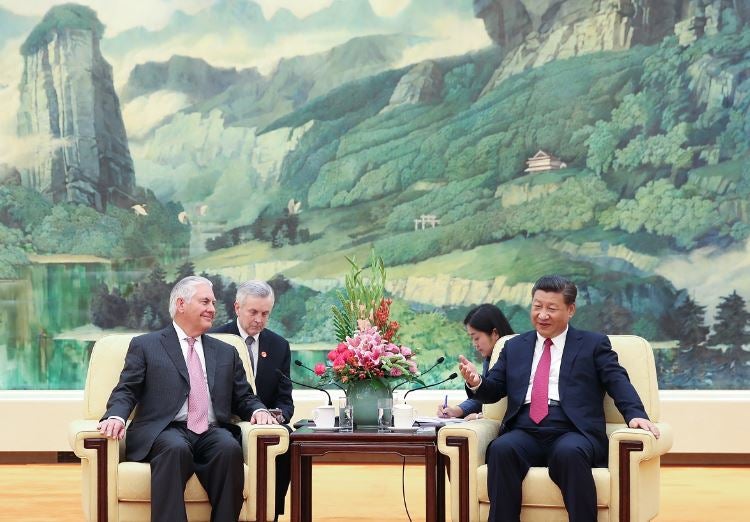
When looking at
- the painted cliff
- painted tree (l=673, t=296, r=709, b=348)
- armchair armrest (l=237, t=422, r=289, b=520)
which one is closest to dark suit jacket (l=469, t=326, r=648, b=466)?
armchair armrest (l=237, t=422, r=289, b=520)

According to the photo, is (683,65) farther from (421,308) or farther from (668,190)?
(421,308)

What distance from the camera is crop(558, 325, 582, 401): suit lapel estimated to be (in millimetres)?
4965

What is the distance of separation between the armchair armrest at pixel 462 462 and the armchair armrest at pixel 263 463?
641 mm

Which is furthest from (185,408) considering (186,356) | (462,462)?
(462,462)

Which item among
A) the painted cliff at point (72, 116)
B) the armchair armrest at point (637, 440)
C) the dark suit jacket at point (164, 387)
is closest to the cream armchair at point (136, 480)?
the dark suit jacket at point (164, 387)

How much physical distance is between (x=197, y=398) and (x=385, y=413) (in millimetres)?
802

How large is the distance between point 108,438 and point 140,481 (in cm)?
21

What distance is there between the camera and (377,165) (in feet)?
29.6

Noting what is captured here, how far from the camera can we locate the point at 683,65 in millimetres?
8734

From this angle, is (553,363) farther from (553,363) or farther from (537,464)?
(537,464)

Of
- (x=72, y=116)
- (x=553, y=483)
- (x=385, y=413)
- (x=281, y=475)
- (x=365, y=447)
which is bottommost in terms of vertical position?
(x=281, y=475)

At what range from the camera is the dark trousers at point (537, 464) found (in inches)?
177

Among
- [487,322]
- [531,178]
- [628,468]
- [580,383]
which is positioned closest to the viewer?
[628,468]

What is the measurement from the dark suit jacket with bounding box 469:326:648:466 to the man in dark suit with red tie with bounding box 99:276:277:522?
1.01 metres
